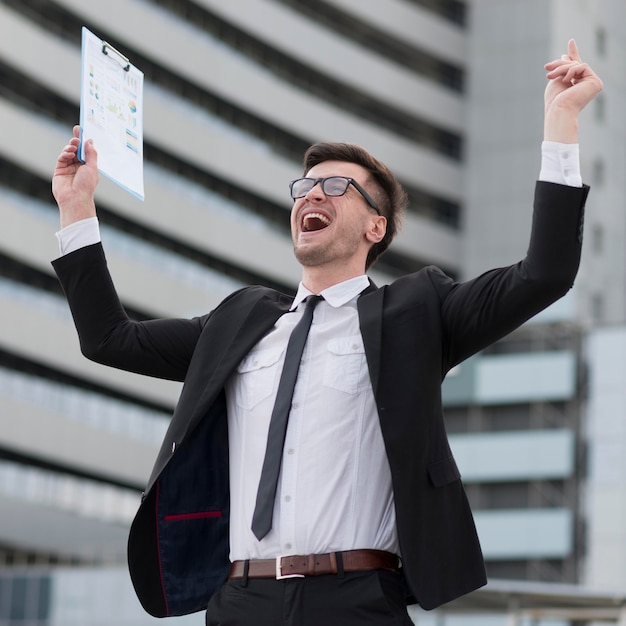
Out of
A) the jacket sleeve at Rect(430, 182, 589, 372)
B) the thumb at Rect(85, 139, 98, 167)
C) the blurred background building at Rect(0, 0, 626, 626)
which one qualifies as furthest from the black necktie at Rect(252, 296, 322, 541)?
the blurred background building at Rect(0, 0, 626, 626)

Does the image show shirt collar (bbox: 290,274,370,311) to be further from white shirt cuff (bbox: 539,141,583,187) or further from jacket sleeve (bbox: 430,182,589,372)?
white shirt cuff (bbox: 539,141,583,187)

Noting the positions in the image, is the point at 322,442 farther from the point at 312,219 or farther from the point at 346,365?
the point at 312,219

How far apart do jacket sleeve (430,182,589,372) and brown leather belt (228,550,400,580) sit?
67cm

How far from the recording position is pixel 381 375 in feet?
13.1

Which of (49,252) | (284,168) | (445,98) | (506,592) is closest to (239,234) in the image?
(284,168)

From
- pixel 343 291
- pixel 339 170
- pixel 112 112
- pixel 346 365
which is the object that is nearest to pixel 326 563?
pixel 346 365

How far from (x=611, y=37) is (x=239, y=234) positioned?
2074 cm

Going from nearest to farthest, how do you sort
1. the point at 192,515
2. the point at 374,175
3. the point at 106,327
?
1. the point at 192,515
2. the point at 106,327
3. the point at 374,175

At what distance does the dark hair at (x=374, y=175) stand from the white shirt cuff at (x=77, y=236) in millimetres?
686

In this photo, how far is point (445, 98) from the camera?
231 feet

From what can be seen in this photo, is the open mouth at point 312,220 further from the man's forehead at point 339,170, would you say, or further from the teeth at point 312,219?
the man's forehead at point 339,170

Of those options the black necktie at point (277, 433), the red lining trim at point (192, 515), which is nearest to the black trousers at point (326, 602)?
the black necktie at point (277, 433)

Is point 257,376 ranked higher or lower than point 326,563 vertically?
higher

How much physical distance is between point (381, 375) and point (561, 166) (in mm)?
742
